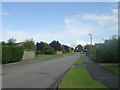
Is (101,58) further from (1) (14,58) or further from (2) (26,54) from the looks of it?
(2) (26,54)

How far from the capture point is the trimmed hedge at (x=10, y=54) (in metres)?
42.0

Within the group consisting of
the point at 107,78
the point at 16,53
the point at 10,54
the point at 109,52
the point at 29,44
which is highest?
the point at 29,44

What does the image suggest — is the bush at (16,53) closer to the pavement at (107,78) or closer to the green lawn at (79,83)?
the pavement at (107,78)

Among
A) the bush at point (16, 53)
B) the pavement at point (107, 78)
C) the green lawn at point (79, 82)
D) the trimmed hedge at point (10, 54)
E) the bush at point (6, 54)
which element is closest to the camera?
the green lawn at point (79, 82)

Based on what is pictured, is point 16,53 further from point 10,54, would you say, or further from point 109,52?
point 109,52

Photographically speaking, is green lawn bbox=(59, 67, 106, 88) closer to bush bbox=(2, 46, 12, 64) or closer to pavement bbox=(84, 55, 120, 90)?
pavement bbox=(84, 55, 120, 90)

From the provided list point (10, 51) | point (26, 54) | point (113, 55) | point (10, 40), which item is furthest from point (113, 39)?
point (10, 40)

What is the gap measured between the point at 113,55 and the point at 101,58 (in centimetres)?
484

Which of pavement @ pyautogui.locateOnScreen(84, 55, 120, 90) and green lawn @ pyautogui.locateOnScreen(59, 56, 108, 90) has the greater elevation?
green lawn @ pyautogui.locateOnScreen(59, 56, 108, 90)

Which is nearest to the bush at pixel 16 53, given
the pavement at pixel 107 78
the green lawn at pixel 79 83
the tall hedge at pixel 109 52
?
the tall hedge at pixel 109 52

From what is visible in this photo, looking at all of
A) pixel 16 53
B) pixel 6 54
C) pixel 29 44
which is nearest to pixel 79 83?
pixel 6 54

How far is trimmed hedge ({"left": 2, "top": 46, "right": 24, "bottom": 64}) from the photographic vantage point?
1652 inches

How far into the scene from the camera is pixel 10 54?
145ft

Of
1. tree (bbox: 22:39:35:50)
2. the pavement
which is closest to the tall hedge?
the pavement
